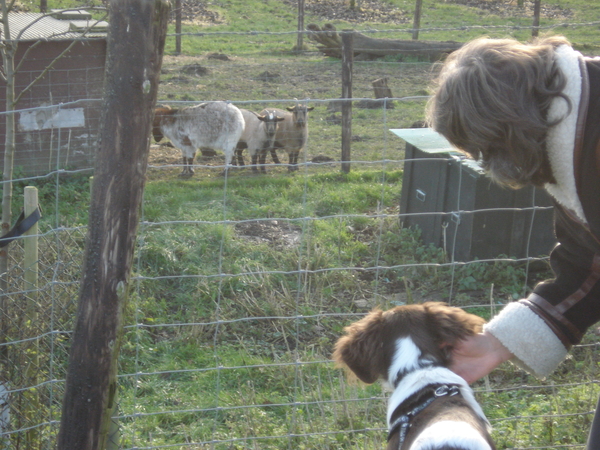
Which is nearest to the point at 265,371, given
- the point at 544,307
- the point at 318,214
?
the point at 544,307

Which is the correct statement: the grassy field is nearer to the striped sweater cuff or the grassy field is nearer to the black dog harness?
the black dog harness

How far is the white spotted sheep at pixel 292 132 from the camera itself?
9688mm

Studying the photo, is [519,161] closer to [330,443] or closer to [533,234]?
[330,443]

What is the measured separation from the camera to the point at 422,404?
223 centimetres

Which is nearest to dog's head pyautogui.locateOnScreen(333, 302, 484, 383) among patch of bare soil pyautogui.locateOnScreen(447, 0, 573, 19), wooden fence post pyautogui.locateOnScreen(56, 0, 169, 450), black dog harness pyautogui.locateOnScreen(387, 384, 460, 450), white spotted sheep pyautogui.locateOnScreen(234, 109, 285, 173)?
black dog harness pyautogui.locateOnScreen(387, 384, 460, 450)

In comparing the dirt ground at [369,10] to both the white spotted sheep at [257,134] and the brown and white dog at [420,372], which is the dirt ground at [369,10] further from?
the brown and white dog at [420,372]

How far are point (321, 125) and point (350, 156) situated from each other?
215 cm

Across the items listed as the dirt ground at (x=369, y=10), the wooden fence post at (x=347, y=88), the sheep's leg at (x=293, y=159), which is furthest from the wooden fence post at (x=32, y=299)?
the dirt ground at (x=369, y=10)

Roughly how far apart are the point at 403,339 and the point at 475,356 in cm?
28

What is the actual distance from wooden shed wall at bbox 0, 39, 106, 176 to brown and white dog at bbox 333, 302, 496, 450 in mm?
6665

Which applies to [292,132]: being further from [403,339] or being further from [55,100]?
[403,339]

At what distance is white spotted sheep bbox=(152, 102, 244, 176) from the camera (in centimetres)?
952

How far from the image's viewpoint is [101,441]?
2.35m

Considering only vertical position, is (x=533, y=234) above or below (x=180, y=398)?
above
